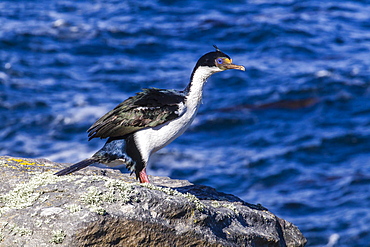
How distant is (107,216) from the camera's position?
5.59m

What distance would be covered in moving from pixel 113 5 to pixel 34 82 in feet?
26.4

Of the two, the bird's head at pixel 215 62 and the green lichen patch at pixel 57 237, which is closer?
the green lichen patch at pixel 57 237

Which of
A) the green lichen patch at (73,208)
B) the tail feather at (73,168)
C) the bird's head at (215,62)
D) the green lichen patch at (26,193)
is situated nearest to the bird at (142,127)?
the tail feather at (73,168)

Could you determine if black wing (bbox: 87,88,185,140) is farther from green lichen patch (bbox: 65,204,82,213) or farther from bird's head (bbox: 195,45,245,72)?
green lichen patch (bbox: 65,204,82,213)

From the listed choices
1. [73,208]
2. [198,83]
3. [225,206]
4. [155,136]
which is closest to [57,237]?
[73,208]

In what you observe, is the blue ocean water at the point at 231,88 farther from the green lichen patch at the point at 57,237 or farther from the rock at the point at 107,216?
the green lichen patch at the point at 57,237

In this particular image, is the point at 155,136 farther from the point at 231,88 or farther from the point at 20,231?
the point at 231,88

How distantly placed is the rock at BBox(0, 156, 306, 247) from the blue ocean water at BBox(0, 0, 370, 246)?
7.20 metres

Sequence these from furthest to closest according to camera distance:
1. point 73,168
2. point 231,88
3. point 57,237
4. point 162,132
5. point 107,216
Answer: point 231,88 < point 162,132 < point 73,168 < point 107,216 < point 57,237

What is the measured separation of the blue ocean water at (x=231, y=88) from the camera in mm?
14930

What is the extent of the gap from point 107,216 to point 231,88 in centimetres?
1375

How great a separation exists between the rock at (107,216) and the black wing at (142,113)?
3.23ft

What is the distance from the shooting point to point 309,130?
16.9 metres

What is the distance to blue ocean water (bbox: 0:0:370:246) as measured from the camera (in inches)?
588
